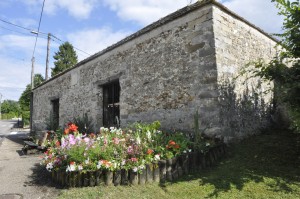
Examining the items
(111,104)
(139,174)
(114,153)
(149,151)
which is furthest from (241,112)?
(111,104)

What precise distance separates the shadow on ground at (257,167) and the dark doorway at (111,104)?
4076mm

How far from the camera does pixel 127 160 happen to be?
3.96 m

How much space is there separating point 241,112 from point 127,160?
2.98 metres

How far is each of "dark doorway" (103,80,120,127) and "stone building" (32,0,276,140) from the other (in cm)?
3

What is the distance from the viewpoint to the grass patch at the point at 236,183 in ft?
10.9

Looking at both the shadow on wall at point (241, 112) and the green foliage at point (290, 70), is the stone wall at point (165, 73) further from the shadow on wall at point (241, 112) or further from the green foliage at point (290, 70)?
the green foliage at point (290, 70)

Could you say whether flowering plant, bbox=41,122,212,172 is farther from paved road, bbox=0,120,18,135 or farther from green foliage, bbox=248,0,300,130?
paved road, bbox=0,120,18,135

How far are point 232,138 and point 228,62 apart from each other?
164cm

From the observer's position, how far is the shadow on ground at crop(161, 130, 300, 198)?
3510 mm

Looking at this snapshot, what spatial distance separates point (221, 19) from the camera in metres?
5.36

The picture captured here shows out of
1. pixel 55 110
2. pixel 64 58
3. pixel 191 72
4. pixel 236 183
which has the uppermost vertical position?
pixel 64 58

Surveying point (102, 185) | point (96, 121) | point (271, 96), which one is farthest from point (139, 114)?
point (271, 96)

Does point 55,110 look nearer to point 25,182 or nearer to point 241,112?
point 25,182

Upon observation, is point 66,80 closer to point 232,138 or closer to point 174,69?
point 174,69
